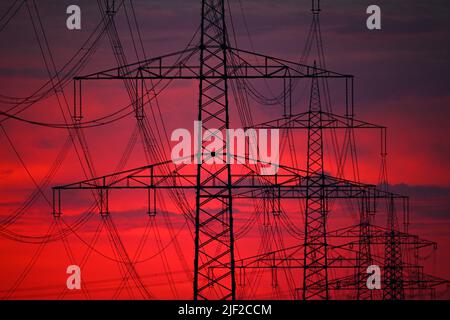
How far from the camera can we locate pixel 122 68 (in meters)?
62.8

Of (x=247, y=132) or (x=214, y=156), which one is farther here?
(x=247, y=132)

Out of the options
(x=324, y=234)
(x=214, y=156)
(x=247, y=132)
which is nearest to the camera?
(x=214, y=156)

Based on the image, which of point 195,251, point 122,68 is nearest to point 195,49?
point 122,68

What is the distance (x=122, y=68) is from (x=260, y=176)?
8.00m
